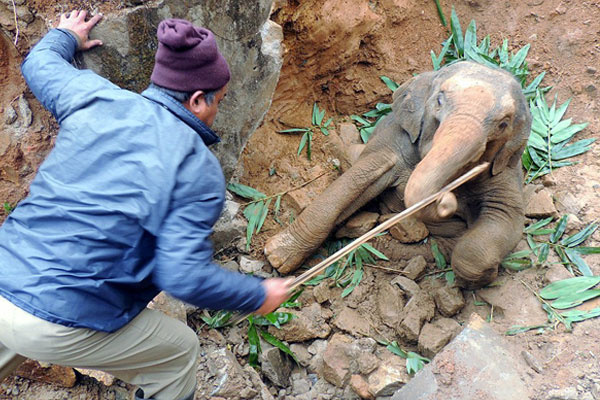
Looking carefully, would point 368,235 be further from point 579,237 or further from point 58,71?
point 579,237

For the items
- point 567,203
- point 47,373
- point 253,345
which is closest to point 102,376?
point 47,373

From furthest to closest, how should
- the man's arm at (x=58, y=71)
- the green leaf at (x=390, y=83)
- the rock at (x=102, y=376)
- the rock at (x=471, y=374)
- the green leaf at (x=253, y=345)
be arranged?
1. the green leaf at (x=390, y=83)
2. the green leaf at (x=253, y=345)
3. the rock at (x=102, y=376)
4. the rock at (x=471, y=374)
5. the man's arm at (x=58, y=71)

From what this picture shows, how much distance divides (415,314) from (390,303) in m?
0.24

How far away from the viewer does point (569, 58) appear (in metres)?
5.44

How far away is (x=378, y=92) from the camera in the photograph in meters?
5.73

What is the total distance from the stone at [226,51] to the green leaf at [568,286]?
2.47 meters

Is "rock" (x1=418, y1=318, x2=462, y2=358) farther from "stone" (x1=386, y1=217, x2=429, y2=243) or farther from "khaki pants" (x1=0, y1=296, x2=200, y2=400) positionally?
"khaki pants" (x1=0, y1=296, x2=200, y2=400)

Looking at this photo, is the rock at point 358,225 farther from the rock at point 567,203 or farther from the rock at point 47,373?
the rock at point 47,373

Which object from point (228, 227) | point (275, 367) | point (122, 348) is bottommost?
point (275, 367)

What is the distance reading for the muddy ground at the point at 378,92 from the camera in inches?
147

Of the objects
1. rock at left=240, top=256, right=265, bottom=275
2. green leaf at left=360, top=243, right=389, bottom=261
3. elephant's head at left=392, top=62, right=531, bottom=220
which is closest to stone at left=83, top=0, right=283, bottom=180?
rock at left=240, top=256, right=265, bottom=275

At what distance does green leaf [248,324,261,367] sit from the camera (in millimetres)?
3932

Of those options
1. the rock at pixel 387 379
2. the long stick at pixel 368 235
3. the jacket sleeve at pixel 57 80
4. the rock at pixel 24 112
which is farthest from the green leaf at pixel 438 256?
the rock at pixel 24 112

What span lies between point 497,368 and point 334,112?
3.22 m
